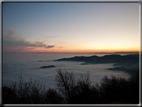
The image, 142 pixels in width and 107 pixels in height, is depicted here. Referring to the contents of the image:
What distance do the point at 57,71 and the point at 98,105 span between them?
3.50 metres

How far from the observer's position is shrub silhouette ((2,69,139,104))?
9.98 ft

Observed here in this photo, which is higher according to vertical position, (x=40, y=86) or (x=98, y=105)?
(x=98, y=105)

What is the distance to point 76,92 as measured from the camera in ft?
14.8

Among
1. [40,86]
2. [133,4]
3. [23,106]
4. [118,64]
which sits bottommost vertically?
[40,86]

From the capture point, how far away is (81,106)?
8.63ft

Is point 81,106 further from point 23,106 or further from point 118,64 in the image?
point 118,64

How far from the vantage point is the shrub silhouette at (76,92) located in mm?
3040

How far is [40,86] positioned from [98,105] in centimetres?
419

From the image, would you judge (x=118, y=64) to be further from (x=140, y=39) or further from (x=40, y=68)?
(x=40, y=68)

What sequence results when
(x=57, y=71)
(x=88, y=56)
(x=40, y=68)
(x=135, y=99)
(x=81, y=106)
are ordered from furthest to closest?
(x=40, y=68), (x=88, y=56), (x=57, y=71), (x=135, y=99), (x=81, y=106)

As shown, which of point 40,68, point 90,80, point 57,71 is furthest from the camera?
point 40,68

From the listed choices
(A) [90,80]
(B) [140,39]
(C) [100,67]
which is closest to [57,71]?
(A) [90,80]

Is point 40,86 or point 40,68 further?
point 40,68

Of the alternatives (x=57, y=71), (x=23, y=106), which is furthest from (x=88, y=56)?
(x=23, y=106)
